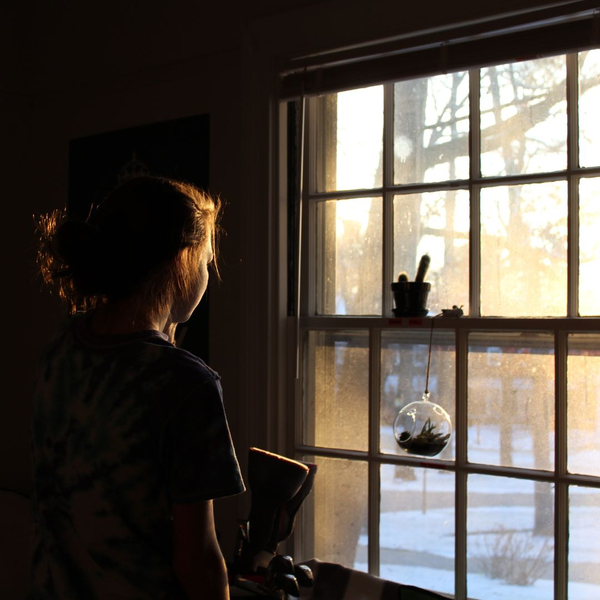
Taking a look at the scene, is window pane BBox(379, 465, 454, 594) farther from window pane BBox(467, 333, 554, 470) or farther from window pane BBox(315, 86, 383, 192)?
window pane BBox(315, 86, 383, 192)

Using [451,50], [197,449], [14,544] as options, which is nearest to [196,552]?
[197,449]

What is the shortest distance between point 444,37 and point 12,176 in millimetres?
1803

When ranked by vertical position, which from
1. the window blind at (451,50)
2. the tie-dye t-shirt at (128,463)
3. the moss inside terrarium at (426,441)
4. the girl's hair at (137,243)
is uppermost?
the window blind at (451,50)

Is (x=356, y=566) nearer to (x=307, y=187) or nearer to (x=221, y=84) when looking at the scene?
(x=307, y=187)

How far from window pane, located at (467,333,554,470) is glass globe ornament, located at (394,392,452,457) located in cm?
10

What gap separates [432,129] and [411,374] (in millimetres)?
707

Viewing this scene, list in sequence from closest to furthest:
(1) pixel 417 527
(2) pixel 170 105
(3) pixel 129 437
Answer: (3) pixel 129 437 < (1) pixel 417 527 < (2) pixel 170 105

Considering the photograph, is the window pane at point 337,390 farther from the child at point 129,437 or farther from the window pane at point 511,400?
the child at point 129,437

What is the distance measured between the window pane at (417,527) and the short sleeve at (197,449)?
3.68 ft

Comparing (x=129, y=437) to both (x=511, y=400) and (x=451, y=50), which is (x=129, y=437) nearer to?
(x=511, y=400)

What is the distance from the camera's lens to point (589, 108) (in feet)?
5.84

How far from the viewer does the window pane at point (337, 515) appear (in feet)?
6.91

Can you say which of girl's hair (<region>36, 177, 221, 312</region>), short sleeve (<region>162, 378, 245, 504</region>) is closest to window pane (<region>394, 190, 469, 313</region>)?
girl's hair (<region>36, 177, 221, 312</region>)

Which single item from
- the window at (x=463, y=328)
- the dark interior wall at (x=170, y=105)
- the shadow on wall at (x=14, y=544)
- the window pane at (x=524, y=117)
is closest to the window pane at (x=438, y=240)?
the window at (x=463, y=328)
